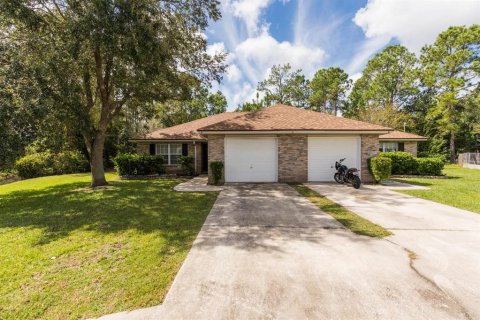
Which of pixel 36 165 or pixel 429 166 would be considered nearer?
pixel 429 166

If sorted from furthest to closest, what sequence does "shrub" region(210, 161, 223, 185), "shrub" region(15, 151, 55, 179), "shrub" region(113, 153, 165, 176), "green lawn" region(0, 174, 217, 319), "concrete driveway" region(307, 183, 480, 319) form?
"shrub" region(15, 151, 55, 179), "shrub" region(113, 153, 165, 176), "shrub" region(210, 161, 223, 185), "concrete driveway" region(307, 183, 480, 319), "green lawn" region(0, 174, 217, 319)

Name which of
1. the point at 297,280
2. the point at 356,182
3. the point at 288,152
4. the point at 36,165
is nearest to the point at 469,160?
the point at 356,182

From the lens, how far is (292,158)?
12031 mm

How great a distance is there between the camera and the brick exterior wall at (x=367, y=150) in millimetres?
12000

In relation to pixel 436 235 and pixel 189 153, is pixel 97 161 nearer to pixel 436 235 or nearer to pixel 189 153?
pixel 189 153

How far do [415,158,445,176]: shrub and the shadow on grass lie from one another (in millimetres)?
13695

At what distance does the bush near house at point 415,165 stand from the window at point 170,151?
13613 mm

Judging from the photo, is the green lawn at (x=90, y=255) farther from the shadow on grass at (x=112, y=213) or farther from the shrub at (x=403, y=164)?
the shrub at (x=403, y=164)

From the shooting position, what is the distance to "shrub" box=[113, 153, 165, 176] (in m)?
15.0

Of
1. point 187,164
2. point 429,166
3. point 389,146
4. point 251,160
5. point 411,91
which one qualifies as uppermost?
point 411,91

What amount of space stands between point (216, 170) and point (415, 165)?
1284 cm

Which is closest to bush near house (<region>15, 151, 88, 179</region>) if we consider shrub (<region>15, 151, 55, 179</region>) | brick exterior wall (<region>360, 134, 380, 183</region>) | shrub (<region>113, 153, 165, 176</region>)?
shrub (<region>15, 151, 55, 179</region>)

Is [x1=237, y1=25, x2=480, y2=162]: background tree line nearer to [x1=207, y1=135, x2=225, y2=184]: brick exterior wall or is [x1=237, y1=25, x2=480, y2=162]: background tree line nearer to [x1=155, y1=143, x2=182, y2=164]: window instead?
[x1=155, y1=143, x2=182, y2=164]: window

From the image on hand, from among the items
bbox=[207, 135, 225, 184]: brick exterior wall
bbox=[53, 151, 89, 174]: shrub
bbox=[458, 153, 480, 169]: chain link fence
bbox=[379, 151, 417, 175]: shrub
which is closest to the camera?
bbox=[207, 135, 225, 184]: brick exterior wall
